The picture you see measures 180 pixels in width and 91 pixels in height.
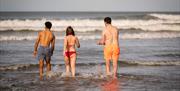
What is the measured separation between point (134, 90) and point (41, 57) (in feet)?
9.84

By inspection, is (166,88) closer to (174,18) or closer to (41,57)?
(41,57)

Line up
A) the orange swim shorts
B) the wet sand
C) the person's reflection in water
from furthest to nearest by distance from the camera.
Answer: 1. the orange swim shorts
2. the wet sand
3. the person's reflection in water

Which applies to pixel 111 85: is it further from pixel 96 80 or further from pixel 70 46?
pixel 70 46

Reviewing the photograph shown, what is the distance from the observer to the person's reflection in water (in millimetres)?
9992

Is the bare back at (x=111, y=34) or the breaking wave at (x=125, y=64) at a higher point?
the bare back at (x=111, y=34)

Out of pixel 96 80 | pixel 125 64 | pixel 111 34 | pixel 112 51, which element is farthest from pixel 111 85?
pixel 125 64

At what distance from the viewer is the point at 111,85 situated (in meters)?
10.6

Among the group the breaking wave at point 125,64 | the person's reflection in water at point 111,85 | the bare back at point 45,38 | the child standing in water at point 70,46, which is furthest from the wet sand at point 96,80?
the bare back at point 45,38

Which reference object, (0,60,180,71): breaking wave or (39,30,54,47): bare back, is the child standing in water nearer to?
(39,30,54,47): bare back

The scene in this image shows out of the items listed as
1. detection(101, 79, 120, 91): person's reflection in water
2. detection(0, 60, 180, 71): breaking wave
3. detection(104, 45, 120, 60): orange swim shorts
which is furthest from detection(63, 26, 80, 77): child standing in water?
detection(0, 60, 180, 71): breaking wave

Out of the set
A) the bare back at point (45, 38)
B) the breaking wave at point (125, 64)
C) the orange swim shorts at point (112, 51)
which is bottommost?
the breaking wave at point (125, 64)

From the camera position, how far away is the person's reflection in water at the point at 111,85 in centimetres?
999

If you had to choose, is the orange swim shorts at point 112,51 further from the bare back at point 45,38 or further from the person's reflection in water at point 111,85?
the bare back at point 45,38

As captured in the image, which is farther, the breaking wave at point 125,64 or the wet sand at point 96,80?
the breaking wave at point 125,64
